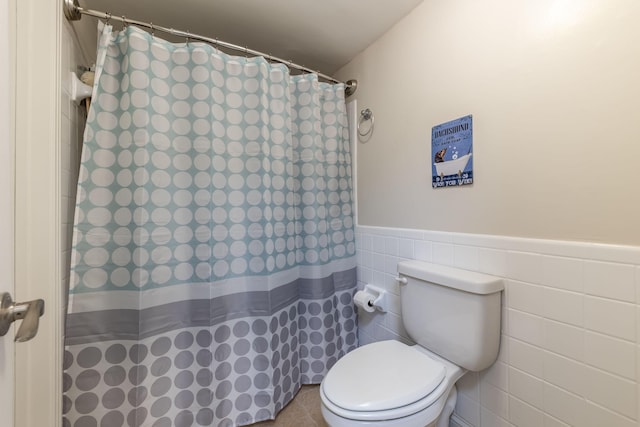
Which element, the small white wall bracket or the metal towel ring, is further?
the metal towel ring

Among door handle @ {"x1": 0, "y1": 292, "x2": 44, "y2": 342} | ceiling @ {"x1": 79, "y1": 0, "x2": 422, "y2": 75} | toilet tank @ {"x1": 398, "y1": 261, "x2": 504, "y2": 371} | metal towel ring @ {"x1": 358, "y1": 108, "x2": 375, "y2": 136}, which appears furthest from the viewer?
metal towel ring @ {"x1": 358, "y1": 108, "x2": 375, "y2": 136}

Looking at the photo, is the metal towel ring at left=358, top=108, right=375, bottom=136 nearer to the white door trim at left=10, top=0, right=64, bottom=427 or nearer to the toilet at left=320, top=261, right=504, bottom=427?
the toilet at left=320, top=261, right=504, bottom=427

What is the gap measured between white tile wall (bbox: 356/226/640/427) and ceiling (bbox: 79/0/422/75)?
3.71ft

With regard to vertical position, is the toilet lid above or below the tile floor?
above

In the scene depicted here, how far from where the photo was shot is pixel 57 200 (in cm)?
94

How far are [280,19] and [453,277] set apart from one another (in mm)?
1453

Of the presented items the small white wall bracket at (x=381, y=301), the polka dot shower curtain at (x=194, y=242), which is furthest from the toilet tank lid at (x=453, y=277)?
the polka dot shower curtain at (x=194, y=242)

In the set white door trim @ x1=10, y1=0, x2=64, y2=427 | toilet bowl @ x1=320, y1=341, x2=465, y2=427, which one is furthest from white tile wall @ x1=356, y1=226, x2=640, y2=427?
white door trim @ x1=10, y1=0, x2=64, y2=427

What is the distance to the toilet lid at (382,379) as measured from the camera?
34.6 inches

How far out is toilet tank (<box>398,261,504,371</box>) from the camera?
957 mm

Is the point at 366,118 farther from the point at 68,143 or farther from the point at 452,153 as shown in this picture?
the point at 68,143

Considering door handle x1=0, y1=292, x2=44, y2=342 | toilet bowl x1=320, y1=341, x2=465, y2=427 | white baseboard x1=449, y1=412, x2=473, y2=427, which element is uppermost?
door handle x1=0, y1=292, x2=44, y2=342

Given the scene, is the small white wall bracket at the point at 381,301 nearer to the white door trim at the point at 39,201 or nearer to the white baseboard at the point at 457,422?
the white baseboard at the point at 457,422

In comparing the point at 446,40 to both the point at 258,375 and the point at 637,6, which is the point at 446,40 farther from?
the point at 258,375
